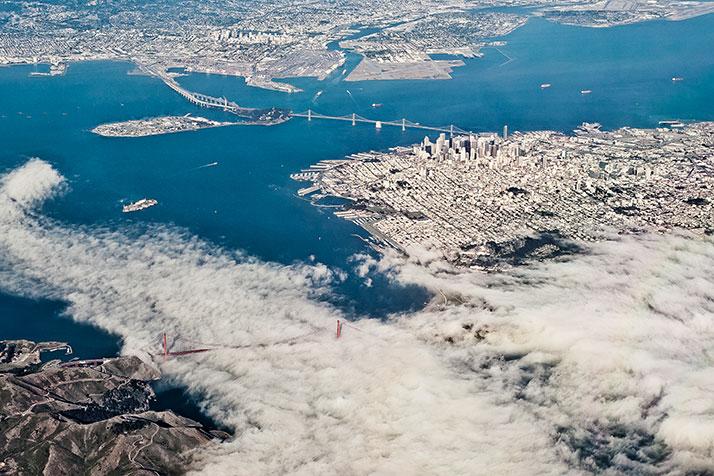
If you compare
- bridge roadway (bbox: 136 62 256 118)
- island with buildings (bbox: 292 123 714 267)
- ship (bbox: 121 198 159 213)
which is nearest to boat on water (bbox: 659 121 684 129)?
island with buildings (bbox: 292 123 714 267)

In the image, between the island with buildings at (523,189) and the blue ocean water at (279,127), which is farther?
the island with buildings at (523,189)

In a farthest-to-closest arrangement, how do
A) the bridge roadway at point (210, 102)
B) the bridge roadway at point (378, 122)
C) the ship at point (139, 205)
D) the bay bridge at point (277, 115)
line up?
the bridge roadway at point (210, 102) → the bay bridge at point (277, 115) → the bridge roadway at point (378, 122) → the ship at point (139, 205)

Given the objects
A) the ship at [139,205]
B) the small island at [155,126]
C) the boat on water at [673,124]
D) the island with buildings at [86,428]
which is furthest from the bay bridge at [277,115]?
the island with buildings at [86,428]

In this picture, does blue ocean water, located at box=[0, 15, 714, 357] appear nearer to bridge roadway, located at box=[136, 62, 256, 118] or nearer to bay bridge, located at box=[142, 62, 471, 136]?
bridge roadway, located at box=[136, 62, 256, 118]

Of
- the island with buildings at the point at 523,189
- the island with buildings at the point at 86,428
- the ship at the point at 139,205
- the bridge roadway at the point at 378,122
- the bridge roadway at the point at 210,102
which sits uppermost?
the bridge roadway at the point at 210,102

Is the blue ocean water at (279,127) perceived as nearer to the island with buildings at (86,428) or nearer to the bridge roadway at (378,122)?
the bridge roadway at (378,122)

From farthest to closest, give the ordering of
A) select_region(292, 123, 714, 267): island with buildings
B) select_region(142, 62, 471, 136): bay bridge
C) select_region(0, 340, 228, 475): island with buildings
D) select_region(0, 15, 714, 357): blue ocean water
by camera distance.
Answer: select_region(142, 62, 471, 136): bay bridge, select_region(292, 123, 714, 267): island with buildings, select_region(0, 15, 714, 357): blue ocean water, select_region(0, 340, 228, 475): island with buildings
